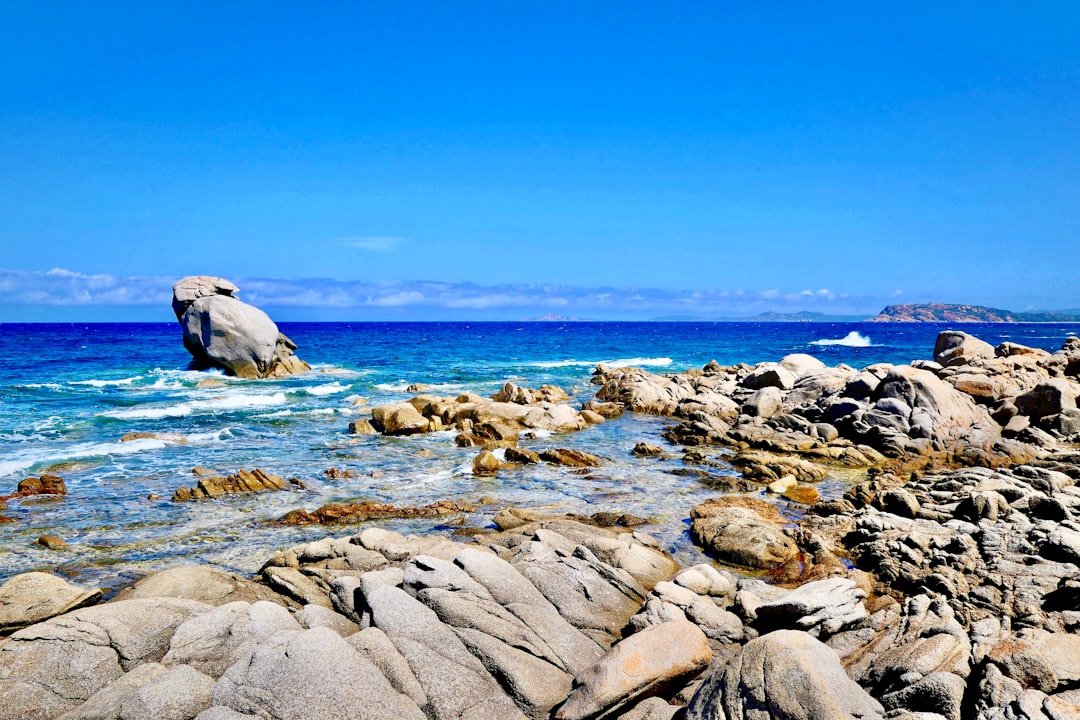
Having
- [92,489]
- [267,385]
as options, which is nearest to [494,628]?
[92,489]

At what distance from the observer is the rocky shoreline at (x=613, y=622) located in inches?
256

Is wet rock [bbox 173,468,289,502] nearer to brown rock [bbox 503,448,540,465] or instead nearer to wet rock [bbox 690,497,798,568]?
brown rock [bbox 503,448,540,465]

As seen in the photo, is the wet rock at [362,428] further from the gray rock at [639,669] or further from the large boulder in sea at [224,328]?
the gray rock at [639,669]

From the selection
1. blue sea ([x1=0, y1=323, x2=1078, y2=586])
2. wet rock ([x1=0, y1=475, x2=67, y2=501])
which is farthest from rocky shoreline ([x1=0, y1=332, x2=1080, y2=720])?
wet rock ([x1=0, y1=475, x2=67, y2=501])

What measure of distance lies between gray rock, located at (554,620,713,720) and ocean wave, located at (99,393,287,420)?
84.3 feet

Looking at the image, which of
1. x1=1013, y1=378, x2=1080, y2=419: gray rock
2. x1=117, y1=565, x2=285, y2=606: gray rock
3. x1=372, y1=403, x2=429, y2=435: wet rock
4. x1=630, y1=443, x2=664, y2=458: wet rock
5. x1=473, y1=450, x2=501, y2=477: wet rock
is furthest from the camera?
x1=372, y1=403, x2=429, y2=435: wet rock

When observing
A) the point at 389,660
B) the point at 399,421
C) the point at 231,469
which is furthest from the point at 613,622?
the point at 399,421

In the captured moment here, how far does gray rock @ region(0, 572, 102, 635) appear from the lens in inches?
337

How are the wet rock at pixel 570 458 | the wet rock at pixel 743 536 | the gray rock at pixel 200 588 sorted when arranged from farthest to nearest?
the wet rock at pixel 570 458
the wet rock at pixel 743 536
the gray rock at pixel 200 588

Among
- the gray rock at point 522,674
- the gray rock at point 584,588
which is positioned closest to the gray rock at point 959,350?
the gray rock at point 584,588

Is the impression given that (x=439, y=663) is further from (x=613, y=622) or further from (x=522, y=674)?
(x=613, y=622)

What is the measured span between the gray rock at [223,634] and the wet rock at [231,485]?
9029 mm

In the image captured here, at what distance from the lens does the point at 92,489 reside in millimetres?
16938

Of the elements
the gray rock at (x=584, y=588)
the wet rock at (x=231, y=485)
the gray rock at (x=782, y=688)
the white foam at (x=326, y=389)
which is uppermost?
the gray rock at (x=782, y=688)
